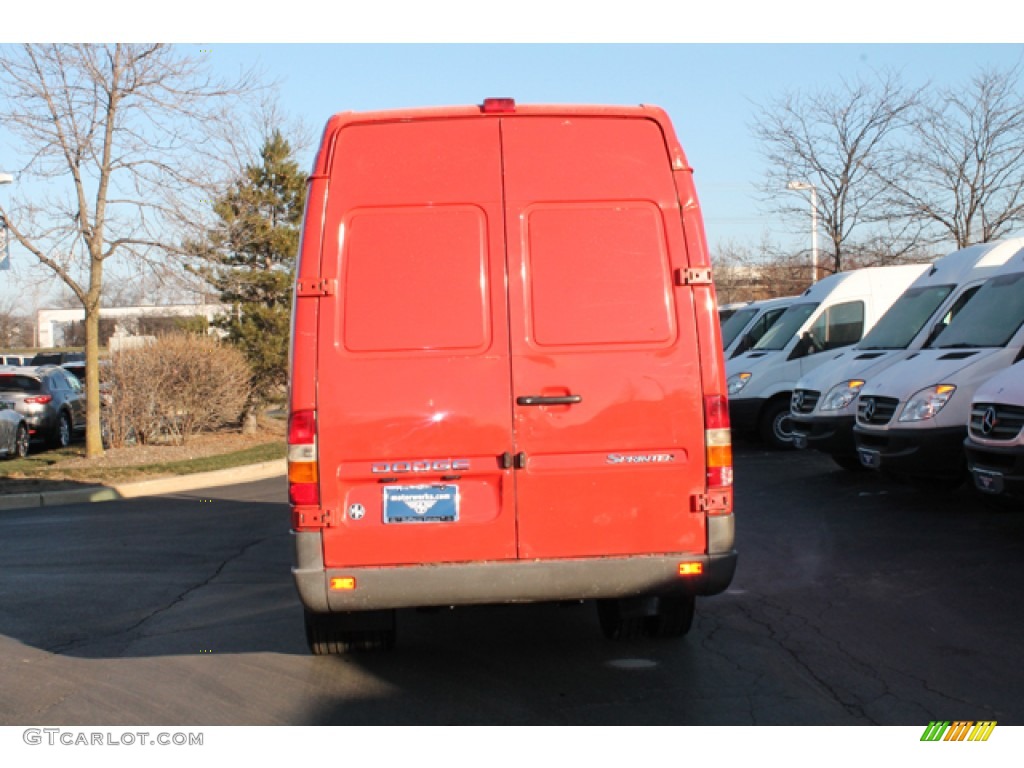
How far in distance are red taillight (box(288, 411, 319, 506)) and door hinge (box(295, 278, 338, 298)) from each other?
1.79ft

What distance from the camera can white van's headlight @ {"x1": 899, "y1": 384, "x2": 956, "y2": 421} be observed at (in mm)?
9633

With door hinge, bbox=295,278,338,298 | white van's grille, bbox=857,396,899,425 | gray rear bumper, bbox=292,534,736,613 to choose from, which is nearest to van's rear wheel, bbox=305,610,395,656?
gray rear bumper, bbox=292,534,736,613

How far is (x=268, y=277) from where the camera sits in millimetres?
23422

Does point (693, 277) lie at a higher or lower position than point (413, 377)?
higher

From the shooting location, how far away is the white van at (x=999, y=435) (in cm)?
790

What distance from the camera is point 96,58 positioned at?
15.5 metres

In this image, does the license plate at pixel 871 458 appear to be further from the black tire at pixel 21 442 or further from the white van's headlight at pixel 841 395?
the black tire at pixel 21 442

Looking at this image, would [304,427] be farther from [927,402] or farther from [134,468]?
[134,468]

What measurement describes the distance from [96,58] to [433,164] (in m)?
12.2

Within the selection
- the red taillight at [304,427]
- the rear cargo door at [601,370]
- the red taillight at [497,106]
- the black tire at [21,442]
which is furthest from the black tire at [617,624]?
the black tire at [21,442]

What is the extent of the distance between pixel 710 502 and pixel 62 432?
62.4ft

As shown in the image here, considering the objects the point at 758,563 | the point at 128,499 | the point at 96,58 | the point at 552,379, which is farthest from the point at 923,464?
the point at 96,58

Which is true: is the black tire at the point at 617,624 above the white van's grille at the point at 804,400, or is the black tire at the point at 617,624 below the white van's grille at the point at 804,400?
below
